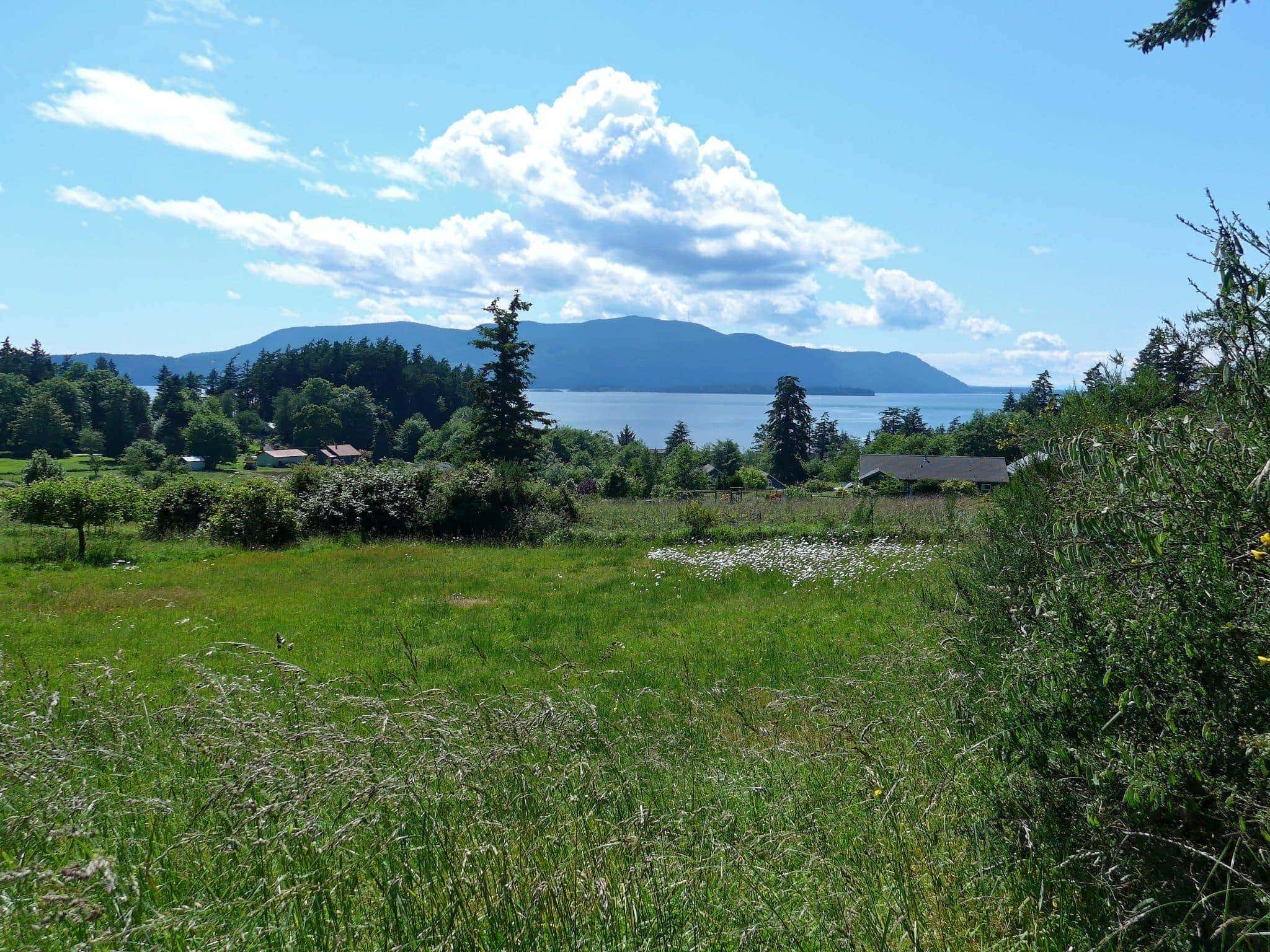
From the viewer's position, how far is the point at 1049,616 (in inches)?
108

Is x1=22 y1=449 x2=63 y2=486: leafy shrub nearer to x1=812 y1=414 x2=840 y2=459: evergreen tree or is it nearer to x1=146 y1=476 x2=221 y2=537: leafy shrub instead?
x1=146 y1=476 x2=221 y2=537: leafy shrub

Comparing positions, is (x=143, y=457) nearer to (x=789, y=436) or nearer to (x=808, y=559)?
(x=789, y=436)

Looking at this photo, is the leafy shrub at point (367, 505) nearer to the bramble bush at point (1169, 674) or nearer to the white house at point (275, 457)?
the bramble bush at point (1169, 674)

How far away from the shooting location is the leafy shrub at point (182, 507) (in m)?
19.7

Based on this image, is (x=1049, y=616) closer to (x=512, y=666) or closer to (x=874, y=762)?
(x=874, y=762)

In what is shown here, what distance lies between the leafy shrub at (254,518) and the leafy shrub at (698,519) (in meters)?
11.2

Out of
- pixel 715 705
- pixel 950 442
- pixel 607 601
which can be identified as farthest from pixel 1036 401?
pixel 715 705

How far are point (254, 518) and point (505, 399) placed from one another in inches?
709

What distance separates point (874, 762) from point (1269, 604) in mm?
1586

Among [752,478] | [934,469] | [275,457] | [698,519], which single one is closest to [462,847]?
[698,519]

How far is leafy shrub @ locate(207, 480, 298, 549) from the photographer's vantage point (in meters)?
18.7

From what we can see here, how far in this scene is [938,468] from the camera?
59.8m

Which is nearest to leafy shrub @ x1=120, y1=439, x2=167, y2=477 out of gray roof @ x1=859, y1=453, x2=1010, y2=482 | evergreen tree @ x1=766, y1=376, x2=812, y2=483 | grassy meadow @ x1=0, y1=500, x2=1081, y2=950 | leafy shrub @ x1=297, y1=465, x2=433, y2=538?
leafy shrub @ x1=297, y1=465, x2=433, y2=538

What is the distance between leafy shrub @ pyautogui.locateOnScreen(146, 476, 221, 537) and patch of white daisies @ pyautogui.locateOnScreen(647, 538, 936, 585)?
1333 cm
